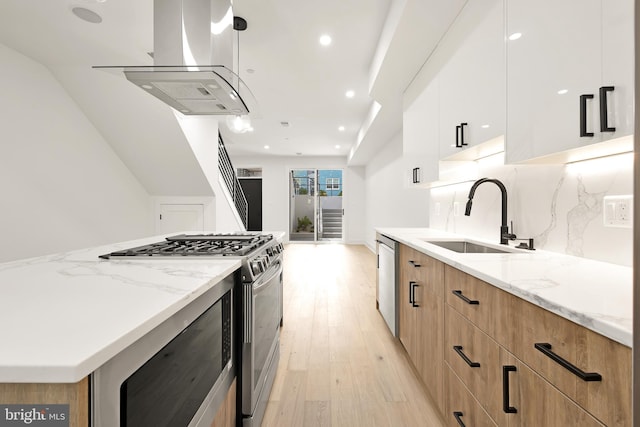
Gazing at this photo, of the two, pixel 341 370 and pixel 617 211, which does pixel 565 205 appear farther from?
pixel 341 370

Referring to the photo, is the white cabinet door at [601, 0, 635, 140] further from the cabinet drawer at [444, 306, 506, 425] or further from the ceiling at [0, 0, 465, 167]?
the ceiling at [0, 0, 465, 167]

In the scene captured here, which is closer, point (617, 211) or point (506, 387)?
point (506, 387)

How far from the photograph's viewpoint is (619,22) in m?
0.89

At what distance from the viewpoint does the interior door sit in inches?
186

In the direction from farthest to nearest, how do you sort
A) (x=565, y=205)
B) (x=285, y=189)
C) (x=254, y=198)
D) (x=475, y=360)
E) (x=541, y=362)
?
1. (x=254, y=198)
2. (x=285, y=189)
3. (x=565, y=205)
4. (x=475, y=360)
5. (x=541, y=362)

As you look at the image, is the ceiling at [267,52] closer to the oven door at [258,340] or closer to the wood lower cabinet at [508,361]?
the oven door at [258,340]

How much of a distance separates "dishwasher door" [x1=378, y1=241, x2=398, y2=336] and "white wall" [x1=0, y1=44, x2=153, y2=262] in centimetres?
373

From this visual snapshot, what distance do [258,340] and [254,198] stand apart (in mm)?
8299

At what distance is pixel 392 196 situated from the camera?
5.79 metres

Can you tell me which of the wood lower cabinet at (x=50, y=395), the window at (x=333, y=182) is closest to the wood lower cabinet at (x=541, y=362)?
the wood lower cabinet at (x=50, y=395)

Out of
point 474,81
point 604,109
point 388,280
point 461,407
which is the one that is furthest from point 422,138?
point 461,407

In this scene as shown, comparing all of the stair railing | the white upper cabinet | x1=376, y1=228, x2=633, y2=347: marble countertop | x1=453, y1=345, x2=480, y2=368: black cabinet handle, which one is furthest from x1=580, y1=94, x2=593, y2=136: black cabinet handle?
the stair railing

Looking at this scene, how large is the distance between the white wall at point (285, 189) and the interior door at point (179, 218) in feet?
14.0

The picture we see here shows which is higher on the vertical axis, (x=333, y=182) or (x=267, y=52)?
(x=267, y=52)
